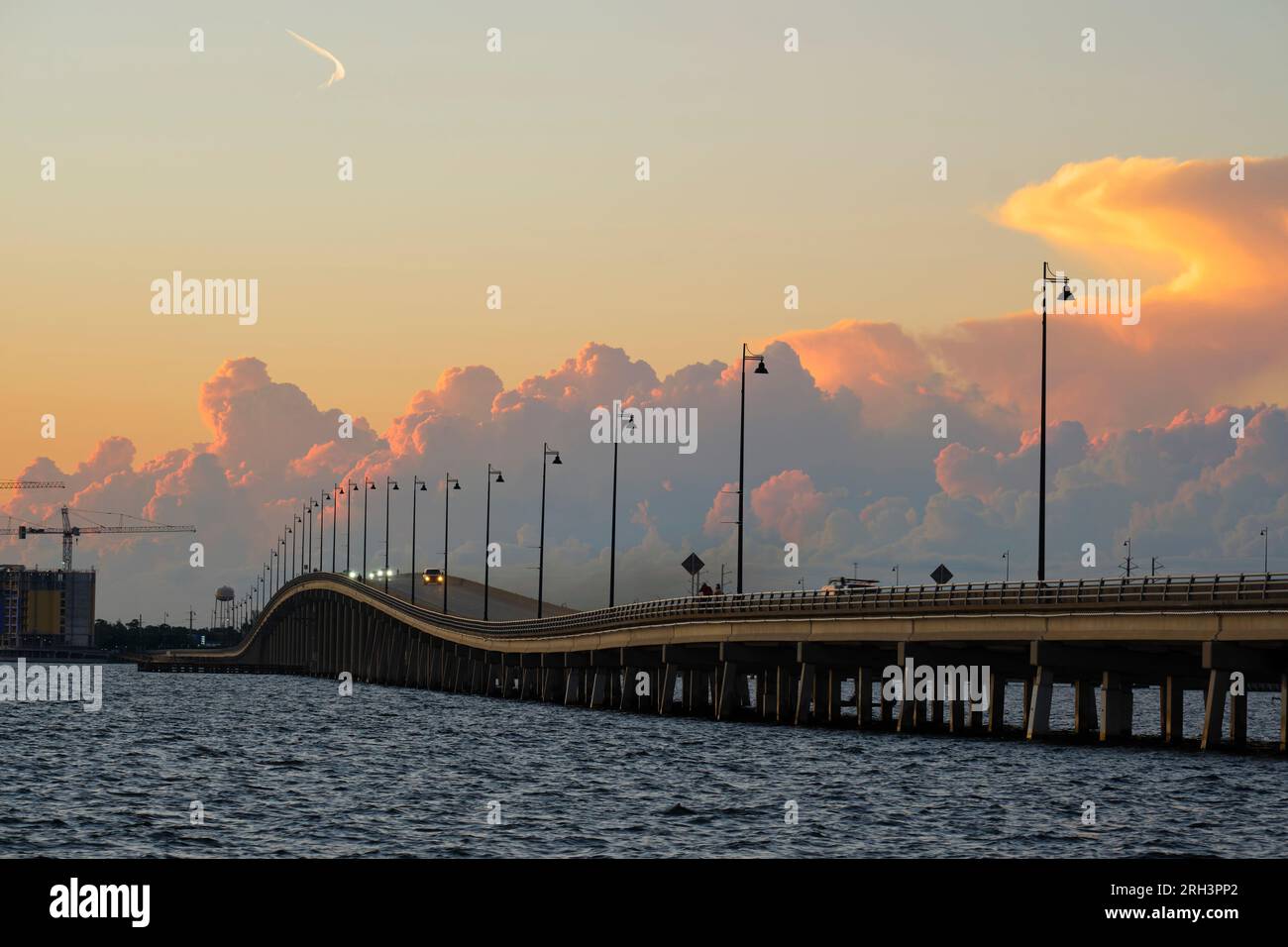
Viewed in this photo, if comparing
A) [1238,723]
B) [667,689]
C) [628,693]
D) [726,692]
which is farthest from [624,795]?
[628,693]

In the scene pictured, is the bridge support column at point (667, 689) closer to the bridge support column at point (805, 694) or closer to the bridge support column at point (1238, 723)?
the bridge support column at point (805, 694)

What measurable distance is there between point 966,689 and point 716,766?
82.4 ft

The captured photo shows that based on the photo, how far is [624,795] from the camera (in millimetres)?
47688

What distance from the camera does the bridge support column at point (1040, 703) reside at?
66562mm

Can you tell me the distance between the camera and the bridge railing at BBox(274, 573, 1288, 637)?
5634 cm

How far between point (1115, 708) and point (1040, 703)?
2513mm

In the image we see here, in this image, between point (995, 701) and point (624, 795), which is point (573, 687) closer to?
point (995, 701)

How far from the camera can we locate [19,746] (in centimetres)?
6850
